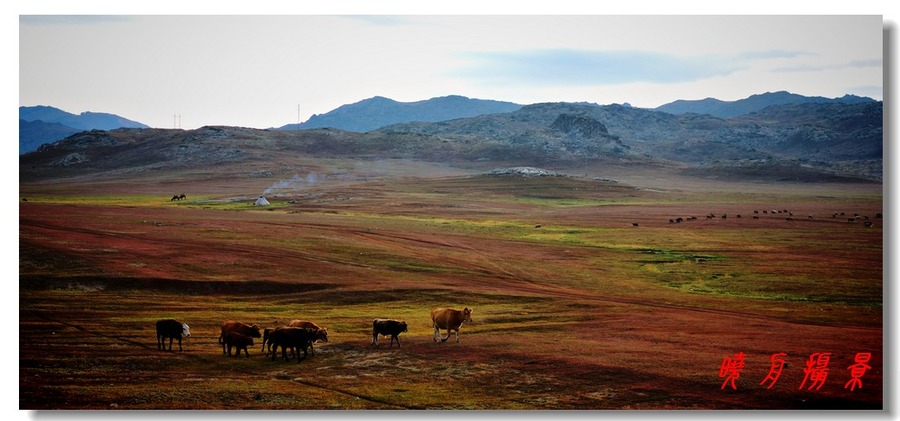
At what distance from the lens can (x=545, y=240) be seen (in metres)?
77.7

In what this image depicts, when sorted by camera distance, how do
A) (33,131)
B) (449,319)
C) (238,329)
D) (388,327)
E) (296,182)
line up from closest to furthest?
1. (238,329)
2. (388,327)
3. (449,319)
4. (33,131)
5. (296,182)

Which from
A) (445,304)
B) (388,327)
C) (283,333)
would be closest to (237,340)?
(283,333)

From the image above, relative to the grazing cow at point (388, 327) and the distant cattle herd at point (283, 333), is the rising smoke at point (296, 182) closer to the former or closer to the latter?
the distant cattle herd at point (283, 333)

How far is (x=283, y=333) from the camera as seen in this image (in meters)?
27.2

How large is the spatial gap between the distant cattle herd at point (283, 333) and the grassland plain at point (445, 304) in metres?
0.55

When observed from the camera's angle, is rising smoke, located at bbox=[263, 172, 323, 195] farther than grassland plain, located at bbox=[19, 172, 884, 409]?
Yes

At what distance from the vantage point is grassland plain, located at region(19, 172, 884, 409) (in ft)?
83.1

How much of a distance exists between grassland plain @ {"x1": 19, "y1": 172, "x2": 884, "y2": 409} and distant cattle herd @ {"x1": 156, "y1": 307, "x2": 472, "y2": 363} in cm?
55

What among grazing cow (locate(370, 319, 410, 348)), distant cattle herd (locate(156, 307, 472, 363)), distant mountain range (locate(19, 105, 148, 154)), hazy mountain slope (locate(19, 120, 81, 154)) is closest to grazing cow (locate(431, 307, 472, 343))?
distant cattle herd (locate(156, 307, 472, 363))

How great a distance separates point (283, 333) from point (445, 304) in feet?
47.4

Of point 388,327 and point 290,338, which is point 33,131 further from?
point 388,327

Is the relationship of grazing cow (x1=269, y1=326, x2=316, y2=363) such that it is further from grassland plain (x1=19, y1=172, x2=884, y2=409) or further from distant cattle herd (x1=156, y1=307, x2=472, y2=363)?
grassland plain (x1=19, y1=172, x2=884, y2=409)

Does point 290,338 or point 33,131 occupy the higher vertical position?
point 33,131
